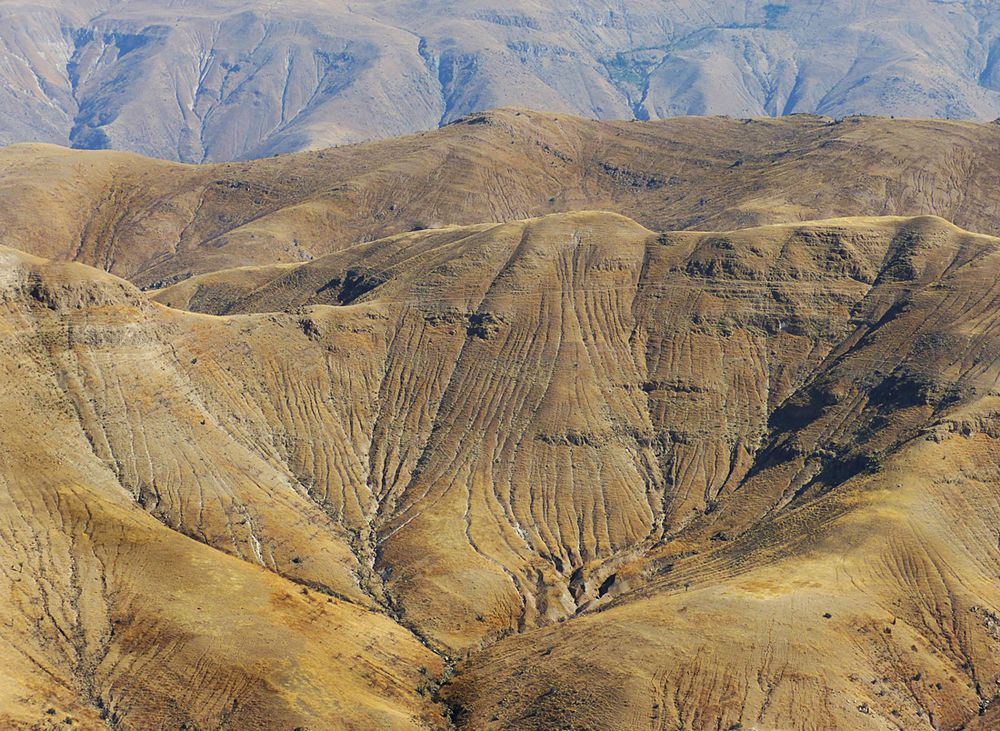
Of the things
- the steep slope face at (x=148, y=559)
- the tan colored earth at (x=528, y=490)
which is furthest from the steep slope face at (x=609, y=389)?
the steep slope face at (x=148, y=559)

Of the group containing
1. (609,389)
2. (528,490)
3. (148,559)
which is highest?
(609,389)

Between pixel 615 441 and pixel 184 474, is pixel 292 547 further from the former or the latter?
pixel 615 441

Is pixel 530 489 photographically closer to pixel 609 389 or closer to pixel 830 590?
pixel 609 389

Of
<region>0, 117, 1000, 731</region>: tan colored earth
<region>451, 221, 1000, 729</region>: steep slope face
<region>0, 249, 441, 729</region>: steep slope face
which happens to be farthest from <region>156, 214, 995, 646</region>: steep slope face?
<region>0, 249, 441, 729</region>: steep slope face

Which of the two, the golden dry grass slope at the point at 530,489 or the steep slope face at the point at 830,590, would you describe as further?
the golden dry grass slope at the point at 530,489

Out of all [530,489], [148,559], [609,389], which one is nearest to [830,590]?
[530,489]

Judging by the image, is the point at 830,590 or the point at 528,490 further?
the point at 528,490

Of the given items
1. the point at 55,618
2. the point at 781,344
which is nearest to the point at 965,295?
the point at 781,344

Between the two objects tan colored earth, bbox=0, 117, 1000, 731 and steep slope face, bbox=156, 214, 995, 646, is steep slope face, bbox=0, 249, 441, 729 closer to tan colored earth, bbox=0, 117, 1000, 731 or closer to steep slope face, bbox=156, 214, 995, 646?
tan colored earth, bbox=0, 117, 1000, 731

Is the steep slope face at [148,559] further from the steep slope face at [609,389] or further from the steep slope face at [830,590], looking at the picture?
the steep slope face at [830,590]

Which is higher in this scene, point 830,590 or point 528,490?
point 830,590
